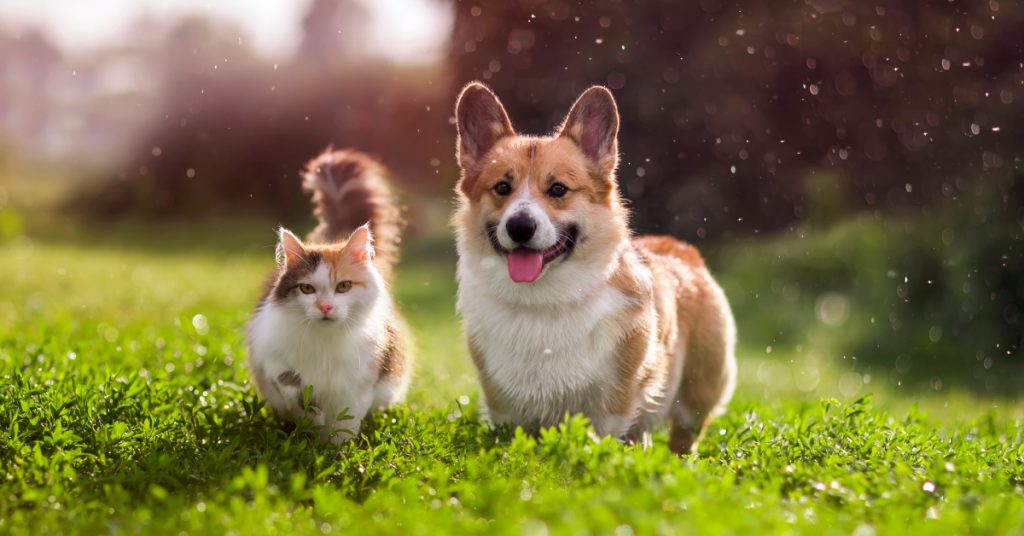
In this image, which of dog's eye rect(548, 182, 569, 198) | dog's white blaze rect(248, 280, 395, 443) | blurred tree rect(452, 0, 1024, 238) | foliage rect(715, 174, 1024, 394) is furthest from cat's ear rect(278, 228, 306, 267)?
blurred tree rect(452, 0, 1024, 238)

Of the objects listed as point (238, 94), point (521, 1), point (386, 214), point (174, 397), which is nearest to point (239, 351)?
point (174, 397)

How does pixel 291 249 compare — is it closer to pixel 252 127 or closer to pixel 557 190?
pixel 557 190

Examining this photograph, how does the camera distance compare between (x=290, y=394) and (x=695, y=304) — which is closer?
(x=290, y=394)

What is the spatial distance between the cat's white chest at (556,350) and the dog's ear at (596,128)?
2.24 ft

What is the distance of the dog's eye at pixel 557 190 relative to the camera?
4.61 meters

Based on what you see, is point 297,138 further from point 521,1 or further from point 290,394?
point 290,394

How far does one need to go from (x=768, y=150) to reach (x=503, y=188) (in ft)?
32.1

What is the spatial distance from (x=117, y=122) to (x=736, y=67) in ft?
39.4

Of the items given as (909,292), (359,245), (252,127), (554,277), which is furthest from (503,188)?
(252,127)

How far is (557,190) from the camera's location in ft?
15.1

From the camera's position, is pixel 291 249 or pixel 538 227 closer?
pixel 538 227

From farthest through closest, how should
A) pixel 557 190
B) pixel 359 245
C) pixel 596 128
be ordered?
pixel 596 128 < pixel 359 245 < pixel 557 190

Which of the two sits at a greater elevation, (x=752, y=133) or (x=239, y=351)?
(x=752, y=133)

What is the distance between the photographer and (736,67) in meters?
13.2
